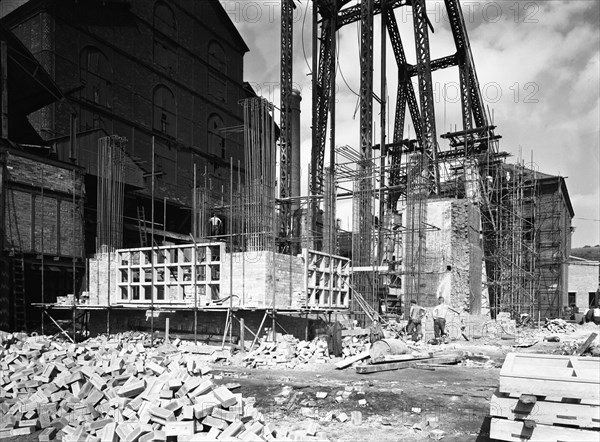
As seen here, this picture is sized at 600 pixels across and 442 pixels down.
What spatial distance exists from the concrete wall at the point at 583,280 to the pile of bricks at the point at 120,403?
1305 inches

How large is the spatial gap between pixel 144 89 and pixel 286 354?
74.4 ft

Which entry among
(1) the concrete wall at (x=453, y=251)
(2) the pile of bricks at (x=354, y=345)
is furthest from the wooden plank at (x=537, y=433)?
(1) the concrete wall at (x=453, y=251)

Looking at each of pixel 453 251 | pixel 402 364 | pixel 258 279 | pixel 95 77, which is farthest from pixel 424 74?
pixel 402 364

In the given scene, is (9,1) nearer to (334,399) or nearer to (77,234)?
(77,234)

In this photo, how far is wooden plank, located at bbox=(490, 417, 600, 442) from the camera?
5527mm

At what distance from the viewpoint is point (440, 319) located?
17.0m

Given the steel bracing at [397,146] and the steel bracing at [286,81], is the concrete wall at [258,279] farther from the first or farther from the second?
the steel bracing at [286,81]

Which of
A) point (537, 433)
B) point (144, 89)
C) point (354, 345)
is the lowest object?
point (354, 345)

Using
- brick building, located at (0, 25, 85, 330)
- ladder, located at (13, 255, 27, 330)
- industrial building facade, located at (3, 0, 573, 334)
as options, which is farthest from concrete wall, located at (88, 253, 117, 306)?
ladder, located at (13, 255, 27, 330)

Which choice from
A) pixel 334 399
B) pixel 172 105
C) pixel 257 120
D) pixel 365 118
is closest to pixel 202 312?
pixel 257 120

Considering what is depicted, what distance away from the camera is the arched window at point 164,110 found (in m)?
32.1

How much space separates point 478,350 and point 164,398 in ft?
34.0

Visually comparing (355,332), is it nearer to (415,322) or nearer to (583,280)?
(415,322)

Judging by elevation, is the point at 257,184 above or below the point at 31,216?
above
